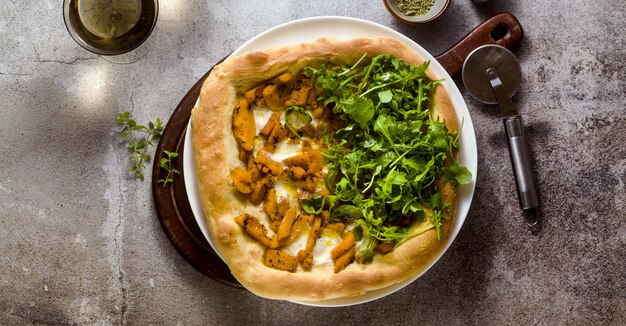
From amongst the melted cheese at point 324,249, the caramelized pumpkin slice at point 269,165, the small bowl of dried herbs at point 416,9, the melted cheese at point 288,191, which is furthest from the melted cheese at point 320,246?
the small bowl of dried herbs at point 416,9

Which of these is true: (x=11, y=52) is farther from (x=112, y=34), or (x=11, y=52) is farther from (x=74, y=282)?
(x=74, y=282)

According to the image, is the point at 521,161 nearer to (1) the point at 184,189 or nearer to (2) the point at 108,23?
(1) the point at 184,189

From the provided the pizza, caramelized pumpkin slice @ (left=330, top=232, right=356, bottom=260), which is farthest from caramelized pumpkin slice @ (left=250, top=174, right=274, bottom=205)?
caramelized pumpkin slice @ (left=330, top=232, right=356, bottom=260)

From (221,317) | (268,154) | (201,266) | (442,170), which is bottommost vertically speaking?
(221,317)

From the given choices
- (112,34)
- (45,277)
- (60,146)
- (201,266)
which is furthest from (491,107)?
(45,277)

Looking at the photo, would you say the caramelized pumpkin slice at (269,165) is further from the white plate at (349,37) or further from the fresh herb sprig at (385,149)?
the white plate at (349,37)

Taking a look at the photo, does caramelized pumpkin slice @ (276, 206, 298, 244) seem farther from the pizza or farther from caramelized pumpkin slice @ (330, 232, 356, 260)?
caramelized pumpkin slice @ (330, 232, 356, 260)
